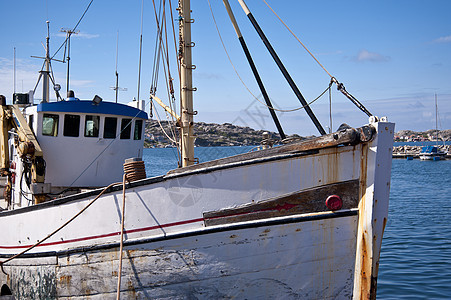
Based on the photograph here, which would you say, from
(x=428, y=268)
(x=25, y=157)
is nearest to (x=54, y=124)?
(x=25, y=157)

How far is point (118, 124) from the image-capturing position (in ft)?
31.9

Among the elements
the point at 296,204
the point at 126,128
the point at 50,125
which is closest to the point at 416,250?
the point at 296,204

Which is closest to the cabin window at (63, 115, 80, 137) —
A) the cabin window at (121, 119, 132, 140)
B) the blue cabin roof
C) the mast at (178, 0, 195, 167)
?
the blue cabin roof

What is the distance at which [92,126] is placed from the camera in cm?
945

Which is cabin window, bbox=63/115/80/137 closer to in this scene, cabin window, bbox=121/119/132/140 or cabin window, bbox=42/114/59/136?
Answer: cabin window, bbox=42/114/59/136

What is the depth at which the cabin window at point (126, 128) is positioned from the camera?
A: 9802 millimetres

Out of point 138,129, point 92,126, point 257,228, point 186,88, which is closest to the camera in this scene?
point 257,228

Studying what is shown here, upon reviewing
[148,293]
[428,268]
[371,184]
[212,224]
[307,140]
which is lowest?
[428,268]

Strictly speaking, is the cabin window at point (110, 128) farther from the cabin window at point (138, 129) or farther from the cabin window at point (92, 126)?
the cabin window at point (138, 129)

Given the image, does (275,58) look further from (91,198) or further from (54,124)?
(54,124)

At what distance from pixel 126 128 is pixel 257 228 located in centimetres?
487

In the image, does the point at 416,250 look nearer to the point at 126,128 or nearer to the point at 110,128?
the point at 126,128

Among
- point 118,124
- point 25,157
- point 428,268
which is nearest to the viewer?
point 25,157

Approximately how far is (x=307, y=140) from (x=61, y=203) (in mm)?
3981
